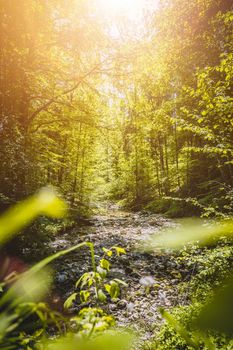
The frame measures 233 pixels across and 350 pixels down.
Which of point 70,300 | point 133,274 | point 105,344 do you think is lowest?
point 133,274

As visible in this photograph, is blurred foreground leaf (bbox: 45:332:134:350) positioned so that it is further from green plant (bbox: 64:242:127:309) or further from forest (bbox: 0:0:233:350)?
green plant (bbox: 64:242:127:309)

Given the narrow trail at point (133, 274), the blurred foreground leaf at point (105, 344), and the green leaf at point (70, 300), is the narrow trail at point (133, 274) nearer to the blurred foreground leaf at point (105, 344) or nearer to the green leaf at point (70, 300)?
the green leaf at point (70, 300)

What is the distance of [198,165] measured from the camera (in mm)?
18250

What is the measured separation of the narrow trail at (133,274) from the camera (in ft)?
17.0

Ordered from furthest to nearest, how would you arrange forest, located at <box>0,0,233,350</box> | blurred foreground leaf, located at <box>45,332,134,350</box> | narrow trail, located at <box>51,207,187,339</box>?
narrow trail, located at <box>51,207,187,339</box>
forest, located at <box>0,0,233,350</box>
blurred foreground leaf, located at <box>45,332,134,350</box>

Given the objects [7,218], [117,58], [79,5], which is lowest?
[7,218]

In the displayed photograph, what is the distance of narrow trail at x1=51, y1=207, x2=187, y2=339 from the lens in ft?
17.0

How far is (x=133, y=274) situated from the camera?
7258mm

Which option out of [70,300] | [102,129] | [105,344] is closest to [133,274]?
[102,129]

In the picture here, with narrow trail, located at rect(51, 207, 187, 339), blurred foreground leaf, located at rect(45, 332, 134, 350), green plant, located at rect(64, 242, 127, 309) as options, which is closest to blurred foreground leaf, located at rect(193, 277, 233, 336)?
blurred foreground leaf, located at rect(45, 332, 134, 350)

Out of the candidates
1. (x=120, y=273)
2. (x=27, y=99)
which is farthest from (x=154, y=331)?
(x=27, y=99)

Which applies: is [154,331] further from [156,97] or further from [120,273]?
[156,97]

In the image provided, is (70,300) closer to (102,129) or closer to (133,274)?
(133,274)

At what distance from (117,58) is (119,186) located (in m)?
21.4
